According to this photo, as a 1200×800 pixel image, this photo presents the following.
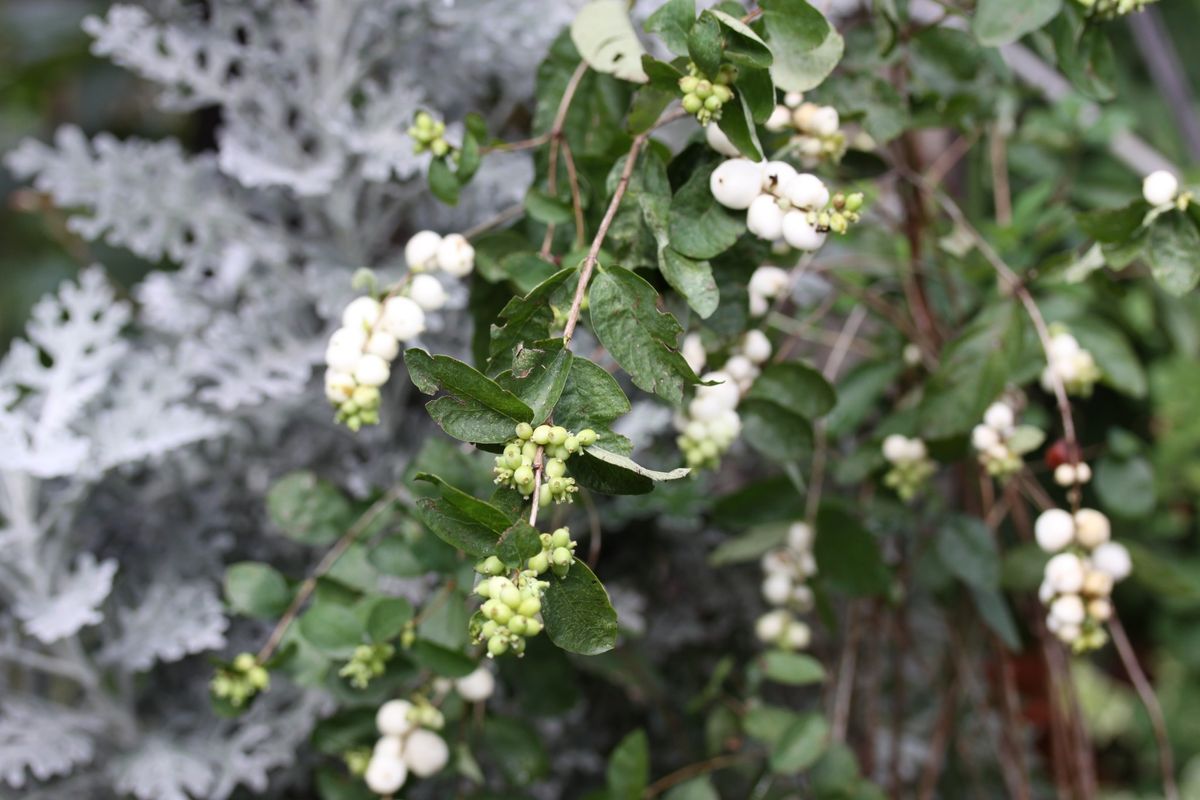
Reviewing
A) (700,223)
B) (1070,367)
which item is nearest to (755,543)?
(1070,367)

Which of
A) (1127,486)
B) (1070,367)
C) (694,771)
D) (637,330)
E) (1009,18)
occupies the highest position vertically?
(1009,18)

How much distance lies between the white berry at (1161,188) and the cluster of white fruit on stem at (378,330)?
1.14 ft

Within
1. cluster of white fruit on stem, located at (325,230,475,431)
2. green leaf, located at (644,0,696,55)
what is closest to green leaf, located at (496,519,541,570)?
cluster of white fruit on stem, located at (325,230,475,431)

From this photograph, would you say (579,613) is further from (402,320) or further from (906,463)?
(906,463)

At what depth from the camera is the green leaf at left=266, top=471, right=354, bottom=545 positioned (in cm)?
69

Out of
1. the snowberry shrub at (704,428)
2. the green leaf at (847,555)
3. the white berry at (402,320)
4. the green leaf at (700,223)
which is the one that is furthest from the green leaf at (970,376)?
the white berry at (402,320)

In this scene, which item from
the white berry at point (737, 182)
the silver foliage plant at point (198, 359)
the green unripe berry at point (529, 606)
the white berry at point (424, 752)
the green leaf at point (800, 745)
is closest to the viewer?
the green unripe berry at point (529, 606)

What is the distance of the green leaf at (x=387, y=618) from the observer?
0.58m

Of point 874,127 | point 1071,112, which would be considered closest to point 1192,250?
point 874,127

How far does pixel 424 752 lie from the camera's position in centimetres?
59

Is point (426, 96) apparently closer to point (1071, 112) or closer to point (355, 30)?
point (355, 30)

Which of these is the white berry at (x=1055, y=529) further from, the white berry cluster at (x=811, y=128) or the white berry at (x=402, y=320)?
the white berry at (x=402, y=320)

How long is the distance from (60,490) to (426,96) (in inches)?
18.0

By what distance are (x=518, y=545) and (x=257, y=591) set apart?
Result: 0.32 metres
